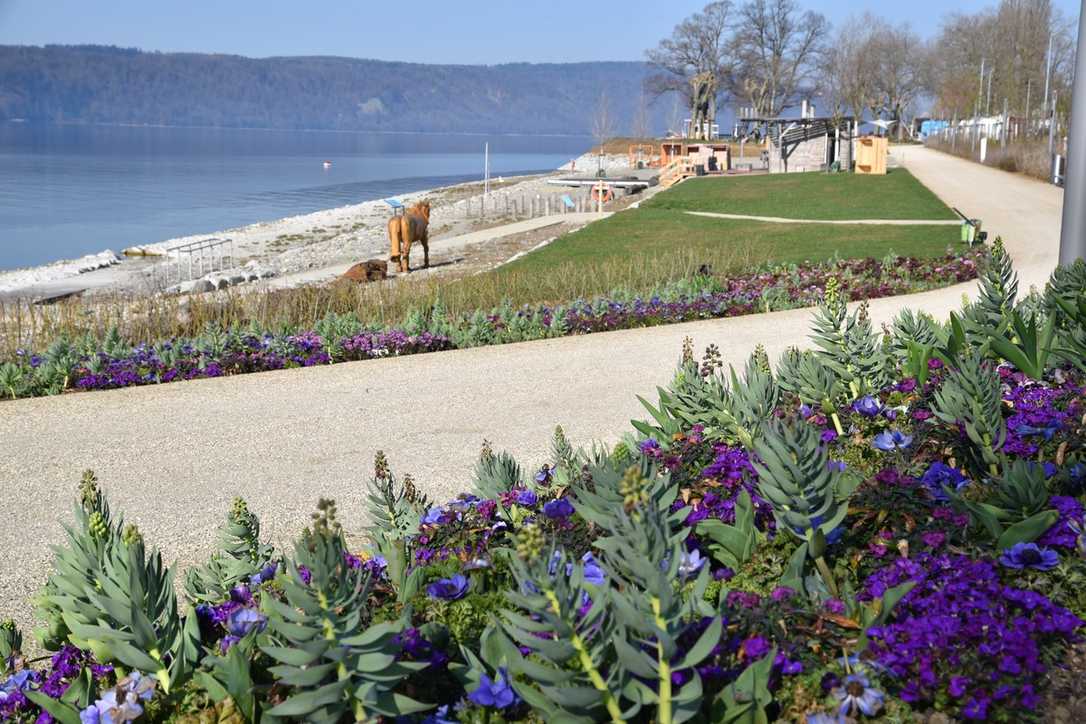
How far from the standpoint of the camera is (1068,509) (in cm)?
294

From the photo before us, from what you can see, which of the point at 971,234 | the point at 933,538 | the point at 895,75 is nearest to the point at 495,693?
the point at 933,538

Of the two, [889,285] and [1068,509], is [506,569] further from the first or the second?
[889,285]

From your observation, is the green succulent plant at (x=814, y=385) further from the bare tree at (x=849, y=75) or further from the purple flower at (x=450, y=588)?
the bare tree at (x=849, y=75)

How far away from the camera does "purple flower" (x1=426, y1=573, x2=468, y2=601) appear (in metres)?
2.86

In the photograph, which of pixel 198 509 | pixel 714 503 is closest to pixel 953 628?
pixel 714 503

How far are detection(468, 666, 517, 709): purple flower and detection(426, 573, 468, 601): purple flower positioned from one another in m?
0.47

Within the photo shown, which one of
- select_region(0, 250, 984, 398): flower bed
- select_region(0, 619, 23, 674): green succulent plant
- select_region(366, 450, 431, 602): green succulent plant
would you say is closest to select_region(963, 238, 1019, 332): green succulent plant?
select_region(366, 450, 431, 602): green succulent plant

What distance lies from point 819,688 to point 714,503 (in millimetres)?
1028

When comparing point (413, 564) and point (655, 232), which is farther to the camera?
point (655, 232)

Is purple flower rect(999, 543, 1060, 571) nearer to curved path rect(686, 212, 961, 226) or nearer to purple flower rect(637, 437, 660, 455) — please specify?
purple flower rect(637, 437, 660, 455)

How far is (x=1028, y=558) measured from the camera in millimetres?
2729

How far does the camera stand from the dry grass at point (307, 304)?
9.34m

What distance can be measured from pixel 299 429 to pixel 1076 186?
5.05 m

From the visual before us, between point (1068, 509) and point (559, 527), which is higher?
point (1068, 509)
